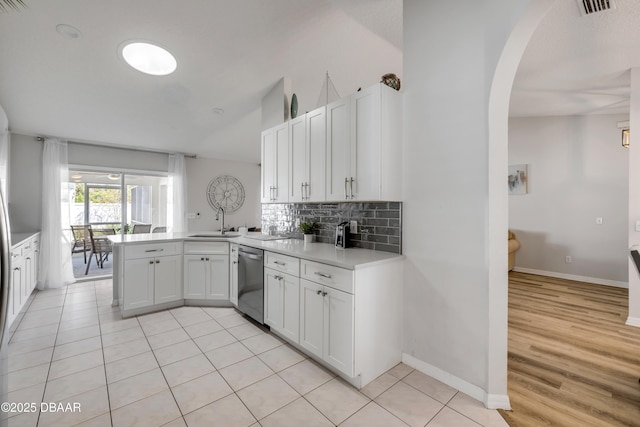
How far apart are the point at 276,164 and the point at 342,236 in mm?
1351

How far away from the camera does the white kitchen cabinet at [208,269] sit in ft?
11.6

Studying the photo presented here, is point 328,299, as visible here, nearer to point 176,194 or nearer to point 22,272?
point 22,272

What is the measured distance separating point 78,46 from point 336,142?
2729mm

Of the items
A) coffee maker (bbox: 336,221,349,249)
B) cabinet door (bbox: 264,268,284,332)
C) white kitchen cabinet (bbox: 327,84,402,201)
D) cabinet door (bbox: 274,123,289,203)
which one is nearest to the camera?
white kitchen cabinet (bbox: 327,84,402,201)

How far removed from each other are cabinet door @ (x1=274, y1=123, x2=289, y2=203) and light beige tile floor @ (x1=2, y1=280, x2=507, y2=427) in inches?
60.8

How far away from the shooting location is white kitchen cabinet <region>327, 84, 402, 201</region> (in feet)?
7.39

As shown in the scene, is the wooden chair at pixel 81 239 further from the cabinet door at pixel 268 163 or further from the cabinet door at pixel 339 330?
the cabinet door at pixel 339 330

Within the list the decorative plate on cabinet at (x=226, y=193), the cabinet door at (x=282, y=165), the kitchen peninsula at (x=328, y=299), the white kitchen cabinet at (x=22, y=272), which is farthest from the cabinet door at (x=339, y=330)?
the decorative plate on cabinet at (x=226, y=193)

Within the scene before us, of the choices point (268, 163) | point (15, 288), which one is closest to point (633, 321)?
point (268, 163)

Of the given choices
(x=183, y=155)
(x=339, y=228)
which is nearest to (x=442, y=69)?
(x=339, y=228)

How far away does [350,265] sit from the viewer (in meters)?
1.94

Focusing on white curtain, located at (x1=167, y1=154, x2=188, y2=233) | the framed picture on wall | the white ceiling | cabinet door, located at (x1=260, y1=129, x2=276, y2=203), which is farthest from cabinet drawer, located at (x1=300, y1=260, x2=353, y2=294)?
the framed picture on wall

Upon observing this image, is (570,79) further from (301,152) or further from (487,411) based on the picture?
(487,411)

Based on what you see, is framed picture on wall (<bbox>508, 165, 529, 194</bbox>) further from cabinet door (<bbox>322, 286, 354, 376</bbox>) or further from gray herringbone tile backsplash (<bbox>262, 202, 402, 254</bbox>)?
cabinet door (<bbox>322, 286, 354, 376</bbox>)
